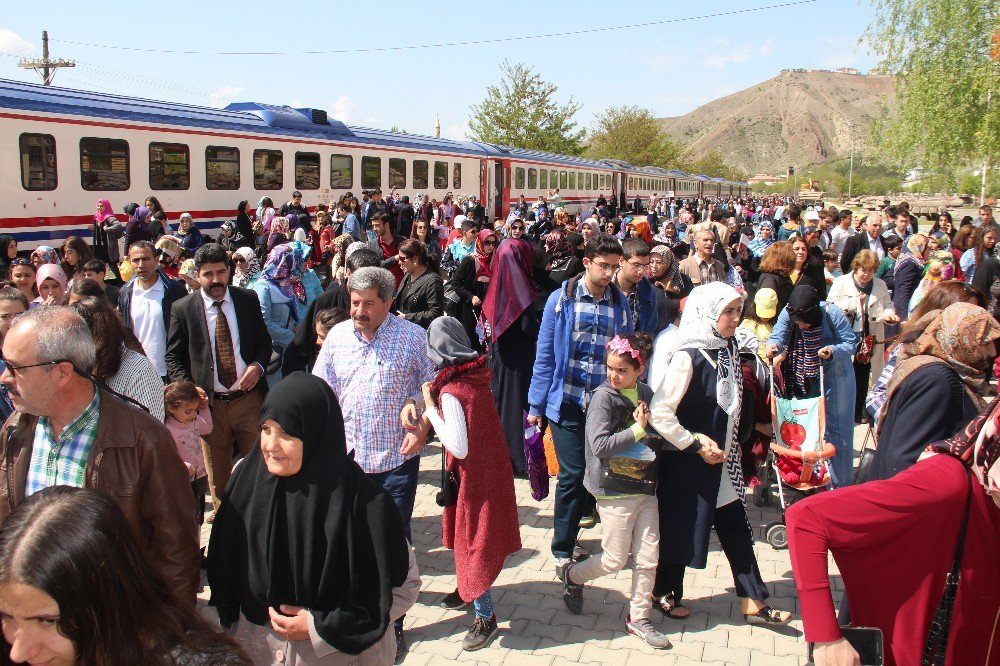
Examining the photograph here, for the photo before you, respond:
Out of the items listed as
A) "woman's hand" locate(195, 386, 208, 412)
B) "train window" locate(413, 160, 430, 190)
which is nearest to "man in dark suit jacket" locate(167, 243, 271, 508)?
"woman's hand" locate(195, 386, 208, 412)

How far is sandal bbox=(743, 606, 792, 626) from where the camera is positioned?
167 inches

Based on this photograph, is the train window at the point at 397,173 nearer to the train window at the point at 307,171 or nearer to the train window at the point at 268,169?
the train window at the point at 307,171

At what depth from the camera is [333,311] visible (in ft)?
16.7

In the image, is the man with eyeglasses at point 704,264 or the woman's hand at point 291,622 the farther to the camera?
the man with eyeglasses at point 704,264

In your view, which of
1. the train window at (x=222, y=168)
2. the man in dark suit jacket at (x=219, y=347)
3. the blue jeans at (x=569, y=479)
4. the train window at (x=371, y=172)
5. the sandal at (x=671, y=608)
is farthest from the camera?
the train window at (x=371, y=172)

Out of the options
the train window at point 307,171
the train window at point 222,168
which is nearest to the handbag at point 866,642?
the train window at point 222,168

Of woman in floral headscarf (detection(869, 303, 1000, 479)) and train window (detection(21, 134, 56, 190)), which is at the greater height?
train window (detection(21, 134, 56, 190))

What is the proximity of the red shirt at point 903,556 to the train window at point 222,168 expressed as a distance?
48.1ft

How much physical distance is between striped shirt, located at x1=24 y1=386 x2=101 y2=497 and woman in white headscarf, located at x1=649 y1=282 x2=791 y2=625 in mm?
2508

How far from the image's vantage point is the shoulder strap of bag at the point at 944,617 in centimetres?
226

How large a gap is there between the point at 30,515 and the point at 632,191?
44450 mm

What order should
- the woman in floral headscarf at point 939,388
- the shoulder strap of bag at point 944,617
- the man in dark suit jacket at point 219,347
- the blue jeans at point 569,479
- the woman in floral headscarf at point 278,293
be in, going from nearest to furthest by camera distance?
the shoulder strap of bag at point 944,617
the woman in floral headscarf at point 939,388
the blue jeans at point 569,479
the man in dark suit jacket at point 219,347
the woman in floral headscarf at point 278,293

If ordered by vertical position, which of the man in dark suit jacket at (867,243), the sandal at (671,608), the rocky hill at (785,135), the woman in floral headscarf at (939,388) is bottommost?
the sandal at (671,608)

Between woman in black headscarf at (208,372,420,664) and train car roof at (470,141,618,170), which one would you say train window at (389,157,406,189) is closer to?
train car roof at (470,141,618,170)
